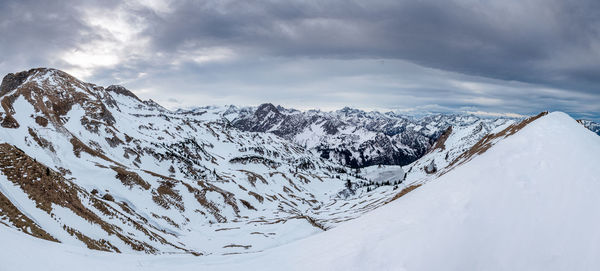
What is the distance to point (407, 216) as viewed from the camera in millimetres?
11305

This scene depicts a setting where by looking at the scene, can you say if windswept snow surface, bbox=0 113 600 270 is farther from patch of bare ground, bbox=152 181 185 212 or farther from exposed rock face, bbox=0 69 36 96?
exposed rock face, bbox=0 69 36 96

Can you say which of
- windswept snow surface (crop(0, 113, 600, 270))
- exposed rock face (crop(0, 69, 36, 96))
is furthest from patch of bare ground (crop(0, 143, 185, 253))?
exposed rock face (crop(0, 69, 36, 96))

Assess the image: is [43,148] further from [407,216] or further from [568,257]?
[568,257]

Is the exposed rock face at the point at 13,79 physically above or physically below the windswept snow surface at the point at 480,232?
above

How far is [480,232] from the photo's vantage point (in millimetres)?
8438

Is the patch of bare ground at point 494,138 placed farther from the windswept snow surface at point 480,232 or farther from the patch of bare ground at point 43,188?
the patch of bare ground at point 43,188

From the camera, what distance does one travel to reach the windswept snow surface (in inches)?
301

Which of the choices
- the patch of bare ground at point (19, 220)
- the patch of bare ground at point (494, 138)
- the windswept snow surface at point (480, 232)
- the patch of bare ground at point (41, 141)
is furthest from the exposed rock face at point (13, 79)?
the patch of bare ground at point (494, 138)

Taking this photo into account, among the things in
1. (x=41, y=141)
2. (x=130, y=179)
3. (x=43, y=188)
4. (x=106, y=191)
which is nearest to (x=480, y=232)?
(x=43, y=188)

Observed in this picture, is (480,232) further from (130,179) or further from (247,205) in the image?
(247,205)

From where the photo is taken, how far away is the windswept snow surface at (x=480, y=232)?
7.63m

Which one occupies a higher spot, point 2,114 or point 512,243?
point 2,114

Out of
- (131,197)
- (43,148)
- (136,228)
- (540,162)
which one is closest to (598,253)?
(540,162)

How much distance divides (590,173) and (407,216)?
21.6ft
